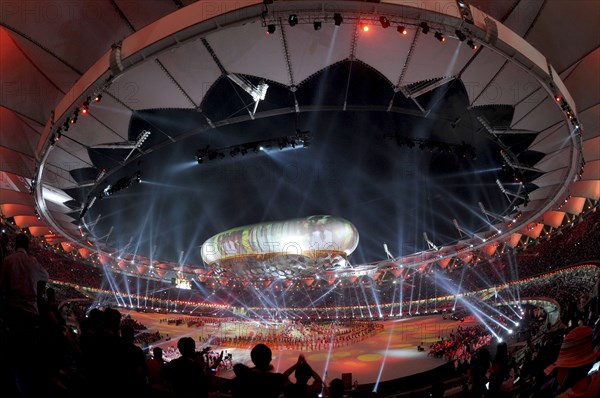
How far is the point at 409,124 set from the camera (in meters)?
14.6

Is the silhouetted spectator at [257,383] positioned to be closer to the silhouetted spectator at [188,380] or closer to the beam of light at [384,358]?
the silhouetted spectator at [188,380]

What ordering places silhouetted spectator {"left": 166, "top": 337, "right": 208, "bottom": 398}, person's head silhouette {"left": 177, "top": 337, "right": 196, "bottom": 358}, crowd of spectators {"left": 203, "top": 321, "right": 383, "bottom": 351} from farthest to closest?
1. crowd of spectators {"left": 203, "top": 321, "right": 383, "bottom": 351}
2. person's head silhouette {"left": 177, "top": 337, "right": 196, "bottom": 358}
3. silhouetted spectator {"left": 166, "top": 337, "right": 208, "bottom": 398}

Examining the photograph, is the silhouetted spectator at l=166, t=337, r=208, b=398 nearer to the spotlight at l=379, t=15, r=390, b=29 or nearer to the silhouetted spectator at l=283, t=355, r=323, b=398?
the silhouetted spectator at l=283, t=355, r=323, b=398

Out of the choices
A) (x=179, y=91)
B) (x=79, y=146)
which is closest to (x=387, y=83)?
(x=179, y=91)

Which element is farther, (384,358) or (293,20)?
(384,358)

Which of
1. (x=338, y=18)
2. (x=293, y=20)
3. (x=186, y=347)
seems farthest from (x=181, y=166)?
(x=186, y=347)

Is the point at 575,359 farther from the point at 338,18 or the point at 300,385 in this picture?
the point at 338,18

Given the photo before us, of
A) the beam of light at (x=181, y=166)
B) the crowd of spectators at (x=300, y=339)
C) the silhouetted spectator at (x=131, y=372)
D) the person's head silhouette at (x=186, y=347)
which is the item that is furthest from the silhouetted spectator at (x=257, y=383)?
the crowd of spectators at (x=300, y=339)

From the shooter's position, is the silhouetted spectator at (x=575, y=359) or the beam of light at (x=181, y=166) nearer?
the silhouetted spectator at (x=575, y=359)

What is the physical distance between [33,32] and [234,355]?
1898cm

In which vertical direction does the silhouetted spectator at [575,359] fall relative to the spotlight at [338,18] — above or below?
below

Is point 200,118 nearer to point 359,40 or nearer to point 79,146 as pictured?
point 79,146

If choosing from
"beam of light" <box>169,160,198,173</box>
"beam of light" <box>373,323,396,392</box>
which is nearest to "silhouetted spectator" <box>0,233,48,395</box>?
"beam of light" <box>373,323,396,392</box>

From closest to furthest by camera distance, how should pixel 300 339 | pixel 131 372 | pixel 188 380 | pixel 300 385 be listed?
pixel 131 372, pixel 300 385, pixel 188 380, pixel 300 339
